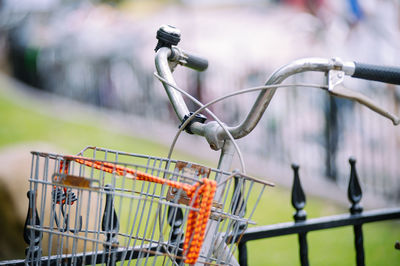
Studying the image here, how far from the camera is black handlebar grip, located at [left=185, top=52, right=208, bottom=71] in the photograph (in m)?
1.58

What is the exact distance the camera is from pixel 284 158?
4992 millimetres

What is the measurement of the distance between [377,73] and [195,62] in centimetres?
58

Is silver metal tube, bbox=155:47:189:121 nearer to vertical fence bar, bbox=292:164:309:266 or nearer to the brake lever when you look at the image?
the brake lever

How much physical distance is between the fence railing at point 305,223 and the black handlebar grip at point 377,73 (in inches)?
26.2

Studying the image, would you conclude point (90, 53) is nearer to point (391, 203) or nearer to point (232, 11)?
point (232, 11)

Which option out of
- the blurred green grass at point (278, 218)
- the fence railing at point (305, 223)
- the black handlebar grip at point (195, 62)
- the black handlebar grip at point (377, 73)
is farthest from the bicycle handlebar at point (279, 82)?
the blurred green grass at point (278, 218)

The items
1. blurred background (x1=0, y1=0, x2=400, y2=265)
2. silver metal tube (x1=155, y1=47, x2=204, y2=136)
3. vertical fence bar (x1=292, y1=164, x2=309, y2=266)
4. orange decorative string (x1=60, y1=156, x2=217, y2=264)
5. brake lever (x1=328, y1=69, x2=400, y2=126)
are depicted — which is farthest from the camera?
blurred background (x1=0, y1=0, x2=400, y2=265)

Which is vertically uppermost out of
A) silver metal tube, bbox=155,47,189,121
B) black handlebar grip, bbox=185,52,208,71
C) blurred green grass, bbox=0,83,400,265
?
black handlebar grip, bbox=185,52,208,71

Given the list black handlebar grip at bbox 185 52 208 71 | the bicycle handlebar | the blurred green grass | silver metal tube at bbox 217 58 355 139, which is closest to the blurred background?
the blurred green grass

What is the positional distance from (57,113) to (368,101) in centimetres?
655

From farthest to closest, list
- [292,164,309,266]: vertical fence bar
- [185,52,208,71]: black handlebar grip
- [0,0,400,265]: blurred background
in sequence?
[0,0,400,265]: blurred background < [292,164,309,266]: vertical fence bar < [185,52,208,71]: black handlebar grip

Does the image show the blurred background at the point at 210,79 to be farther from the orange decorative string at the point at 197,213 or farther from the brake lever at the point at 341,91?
the brake lever at the point at 341,91

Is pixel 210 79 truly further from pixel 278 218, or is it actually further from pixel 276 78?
pixel 276 78

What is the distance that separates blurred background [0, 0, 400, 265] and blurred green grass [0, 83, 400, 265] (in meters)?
0.04
